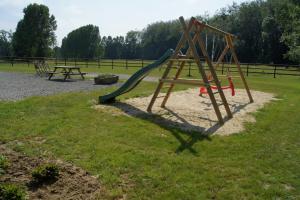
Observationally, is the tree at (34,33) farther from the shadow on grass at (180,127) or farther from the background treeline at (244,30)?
the shadow on grass at (180,127)

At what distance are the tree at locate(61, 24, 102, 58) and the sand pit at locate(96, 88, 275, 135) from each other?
7767 cm

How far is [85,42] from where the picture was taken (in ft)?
284

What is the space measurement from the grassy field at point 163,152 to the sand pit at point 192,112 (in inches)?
12.9

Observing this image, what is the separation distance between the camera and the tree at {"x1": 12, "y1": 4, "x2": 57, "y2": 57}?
54.4 m

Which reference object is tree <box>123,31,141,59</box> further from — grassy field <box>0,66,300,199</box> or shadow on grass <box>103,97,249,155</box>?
grassy field <box>0,66,300,199</box>

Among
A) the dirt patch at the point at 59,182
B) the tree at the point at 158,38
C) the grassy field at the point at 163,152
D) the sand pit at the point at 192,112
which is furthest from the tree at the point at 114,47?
the dirt patch at the point at 59,182

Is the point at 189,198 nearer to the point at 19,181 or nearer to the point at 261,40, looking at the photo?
the point at 19,181

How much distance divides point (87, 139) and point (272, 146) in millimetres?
3223

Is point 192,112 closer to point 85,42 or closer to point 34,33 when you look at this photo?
point 34,33

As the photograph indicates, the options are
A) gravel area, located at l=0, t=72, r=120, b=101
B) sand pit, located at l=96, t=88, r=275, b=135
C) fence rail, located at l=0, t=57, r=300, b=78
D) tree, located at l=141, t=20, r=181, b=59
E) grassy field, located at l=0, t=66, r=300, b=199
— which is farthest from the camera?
tree, located at l=141, t=20, r=181, b=59

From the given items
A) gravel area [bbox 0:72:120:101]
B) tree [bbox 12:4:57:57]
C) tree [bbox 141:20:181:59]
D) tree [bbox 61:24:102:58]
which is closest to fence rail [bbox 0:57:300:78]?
gravel area [bbox 0:72:120:101]

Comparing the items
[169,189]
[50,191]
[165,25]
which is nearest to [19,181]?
[50,191]

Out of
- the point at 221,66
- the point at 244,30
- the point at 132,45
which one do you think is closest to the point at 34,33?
the point at 244,30

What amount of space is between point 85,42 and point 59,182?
3393 inches
